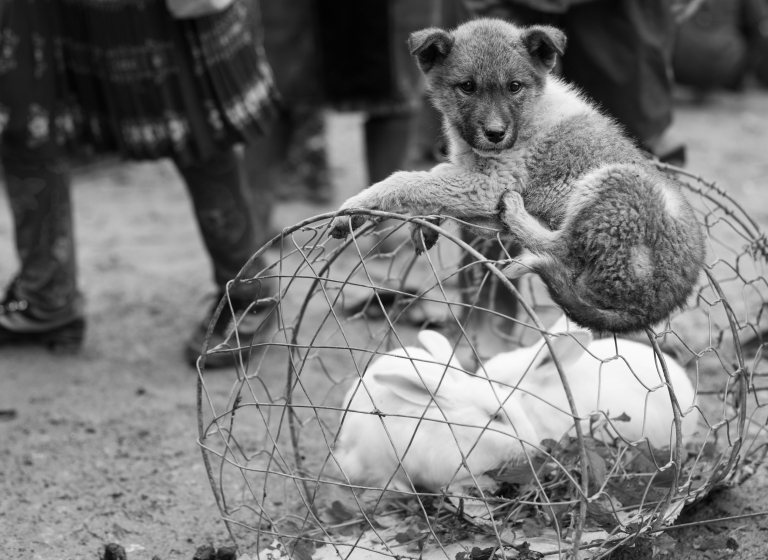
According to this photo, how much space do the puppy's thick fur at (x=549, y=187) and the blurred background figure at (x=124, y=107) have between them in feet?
5.14

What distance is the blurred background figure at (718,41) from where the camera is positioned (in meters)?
8.96

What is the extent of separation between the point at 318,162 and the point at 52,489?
168 inches

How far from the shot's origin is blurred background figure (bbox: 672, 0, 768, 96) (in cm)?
896

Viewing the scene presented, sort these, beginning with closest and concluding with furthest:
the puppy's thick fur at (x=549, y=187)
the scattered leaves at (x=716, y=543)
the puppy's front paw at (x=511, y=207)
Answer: the puppy's thick fur at (x=549, y=187), the puppy's front paw at (x=511, y=207), the scattered leaves at (x=716, y=543)

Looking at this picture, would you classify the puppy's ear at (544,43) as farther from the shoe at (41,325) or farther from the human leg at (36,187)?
the shoe at (41,325)

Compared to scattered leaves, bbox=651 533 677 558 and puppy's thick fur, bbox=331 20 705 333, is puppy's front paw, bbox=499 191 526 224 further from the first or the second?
scattered leaves, bbox=651 533 677 558

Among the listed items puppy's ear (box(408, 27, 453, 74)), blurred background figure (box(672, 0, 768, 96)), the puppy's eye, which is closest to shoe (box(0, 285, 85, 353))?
puppy's ear (box(408, 27, 453, 74))

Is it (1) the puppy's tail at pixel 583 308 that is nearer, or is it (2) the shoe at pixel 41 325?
(1) the puppy's tail at pixel 583 308

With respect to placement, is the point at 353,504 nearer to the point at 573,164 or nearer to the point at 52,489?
the point at 52,489

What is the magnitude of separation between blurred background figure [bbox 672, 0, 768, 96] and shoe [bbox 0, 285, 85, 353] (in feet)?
22.5

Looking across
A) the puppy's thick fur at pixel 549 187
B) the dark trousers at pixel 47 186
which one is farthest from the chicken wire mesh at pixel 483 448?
the dark trousers at pixel 47 186

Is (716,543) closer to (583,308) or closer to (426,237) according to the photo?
(583,308)

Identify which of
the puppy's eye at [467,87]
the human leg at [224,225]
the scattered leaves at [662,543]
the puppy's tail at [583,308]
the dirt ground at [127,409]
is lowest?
the dirt ground at [127,409]

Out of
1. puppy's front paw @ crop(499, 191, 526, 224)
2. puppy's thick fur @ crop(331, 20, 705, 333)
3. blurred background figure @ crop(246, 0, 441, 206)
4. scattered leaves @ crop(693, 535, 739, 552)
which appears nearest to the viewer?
puppy's thick fur @ crop(331, 20, 705, 333)
